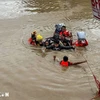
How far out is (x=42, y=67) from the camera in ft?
32.2

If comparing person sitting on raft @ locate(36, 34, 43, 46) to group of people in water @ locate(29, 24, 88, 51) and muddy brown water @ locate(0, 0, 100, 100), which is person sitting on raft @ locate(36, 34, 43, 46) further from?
muddy brown water @ locate(0, 0, 100, 100)

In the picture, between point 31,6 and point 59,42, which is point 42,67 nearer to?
point 59,42

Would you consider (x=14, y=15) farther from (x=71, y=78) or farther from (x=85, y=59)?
(x=71, y=78)

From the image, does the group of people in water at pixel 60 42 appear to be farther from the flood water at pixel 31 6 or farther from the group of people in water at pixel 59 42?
the flood water at pixel 31 6

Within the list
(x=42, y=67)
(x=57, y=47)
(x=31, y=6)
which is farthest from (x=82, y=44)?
(x=31, y=6)

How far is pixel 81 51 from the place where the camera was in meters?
11.3

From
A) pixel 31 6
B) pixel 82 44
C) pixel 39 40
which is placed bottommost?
pixel 82 44

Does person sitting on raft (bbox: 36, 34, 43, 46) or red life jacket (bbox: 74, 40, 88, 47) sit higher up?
person sitting on raft (bbox: 36, 34, 43, 46)

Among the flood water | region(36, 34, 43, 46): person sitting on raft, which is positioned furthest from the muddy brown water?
the flood water

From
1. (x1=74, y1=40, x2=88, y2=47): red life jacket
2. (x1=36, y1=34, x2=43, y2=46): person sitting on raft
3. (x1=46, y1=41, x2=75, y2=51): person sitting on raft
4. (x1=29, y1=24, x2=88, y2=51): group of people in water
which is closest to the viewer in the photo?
(x1=46, y1=41, x2=75, y2=51): person sitting on raft

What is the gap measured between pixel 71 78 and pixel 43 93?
1.37 meters

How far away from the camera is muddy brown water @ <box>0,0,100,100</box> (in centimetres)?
810

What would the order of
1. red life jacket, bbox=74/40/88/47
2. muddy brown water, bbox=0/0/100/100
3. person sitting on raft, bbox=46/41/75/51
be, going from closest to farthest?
muddy brown water, bbox=0/0/100/100 < person sitting on raft, bbox=46/41/75/51 < red life jacket, bbox=74/40/88/47

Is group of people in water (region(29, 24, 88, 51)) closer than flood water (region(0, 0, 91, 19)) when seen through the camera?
Yes
